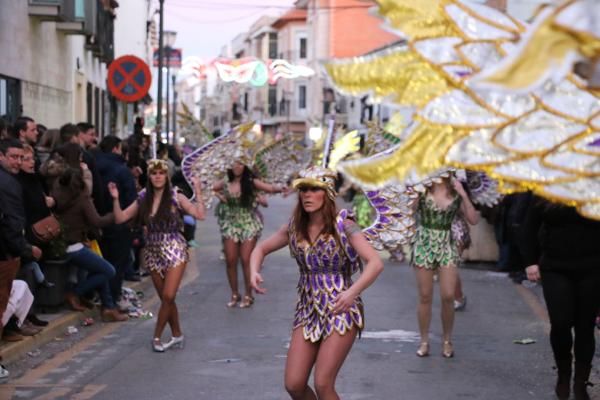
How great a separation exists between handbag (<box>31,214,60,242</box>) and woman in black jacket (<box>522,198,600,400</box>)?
15.7 feet

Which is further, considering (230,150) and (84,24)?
(84,24)

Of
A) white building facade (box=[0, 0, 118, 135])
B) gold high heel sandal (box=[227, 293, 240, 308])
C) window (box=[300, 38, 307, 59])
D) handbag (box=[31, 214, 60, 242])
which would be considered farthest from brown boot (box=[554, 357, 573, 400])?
window (box=[300, 38, 307, 59])

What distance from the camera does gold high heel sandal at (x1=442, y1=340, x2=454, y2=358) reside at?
369 inches

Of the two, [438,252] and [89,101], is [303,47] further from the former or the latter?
[438,252]

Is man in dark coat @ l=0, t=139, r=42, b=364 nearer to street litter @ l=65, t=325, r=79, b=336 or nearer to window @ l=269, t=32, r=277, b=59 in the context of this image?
street litter @ l=65, t=325, r=79, b=336

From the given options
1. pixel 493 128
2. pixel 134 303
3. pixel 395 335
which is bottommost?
pixel 134 303

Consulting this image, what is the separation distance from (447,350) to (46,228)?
3.89 meters

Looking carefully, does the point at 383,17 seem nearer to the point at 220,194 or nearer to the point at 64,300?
the point at 64,300

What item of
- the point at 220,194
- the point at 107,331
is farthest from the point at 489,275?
the point at 107,331

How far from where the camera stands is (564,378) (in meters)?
7.53

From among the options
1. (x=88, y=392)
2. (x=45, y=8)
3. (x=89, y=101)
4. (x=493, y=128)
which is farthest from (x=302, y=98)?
(x=493, y=128)

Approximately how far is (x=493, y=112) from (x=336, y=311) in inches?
147

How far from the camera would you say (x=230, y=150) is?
13125mm

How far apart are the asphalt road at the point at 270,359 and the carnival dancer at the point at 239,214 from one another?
2.05 ft
